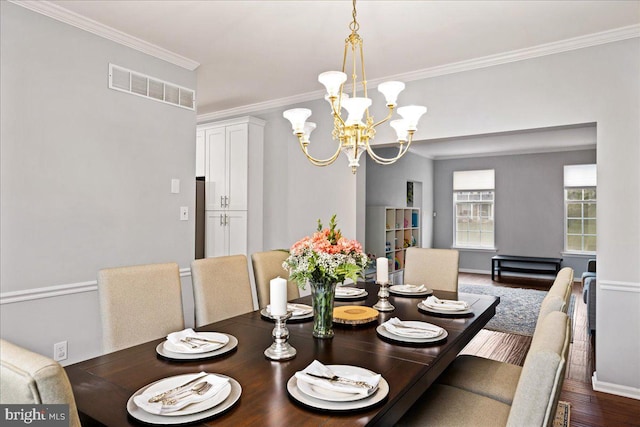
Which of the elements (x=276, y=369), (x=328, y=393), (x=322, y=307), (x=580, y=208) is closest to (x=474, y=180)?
(x=580, y=208)

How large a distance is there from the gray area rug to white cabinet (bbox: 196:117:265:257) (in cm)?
302

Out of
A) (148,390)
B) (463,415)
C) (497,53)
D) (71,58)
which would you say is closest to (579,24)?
(497,53)

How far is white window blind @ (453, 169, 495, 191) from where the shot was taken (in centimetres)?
859

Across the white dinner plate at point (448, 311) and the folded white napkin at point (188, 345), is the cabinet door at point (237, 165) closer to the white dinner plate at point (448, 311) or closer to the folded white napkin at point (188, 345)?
the white dinner plate at point (448, 311)

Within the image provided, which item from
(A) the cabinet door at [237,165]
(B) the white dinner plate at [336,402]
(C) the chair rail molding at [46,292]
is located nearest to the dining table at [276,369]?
(B) the white dinner plate at [336,402]

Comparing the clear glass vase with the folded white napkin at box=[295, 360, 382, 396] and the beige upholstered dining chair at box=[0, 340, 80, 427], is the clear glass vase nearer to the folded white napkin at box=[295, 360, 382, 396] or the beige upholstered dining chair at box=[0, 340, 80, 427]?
the folded white napkin at box=[295, 360, 382, 396]

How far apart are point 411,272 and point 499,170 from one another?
642 centimetres

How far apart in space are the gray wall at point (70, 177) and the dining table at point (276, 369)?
1511 millimetres

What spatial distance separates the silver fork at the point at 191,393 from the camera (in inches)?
42.1

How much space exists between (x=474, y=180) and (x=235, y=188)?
603cm

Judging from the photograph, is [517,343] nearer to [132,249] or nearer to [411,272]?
[411,272]

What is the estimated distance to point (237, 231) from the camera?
471cm

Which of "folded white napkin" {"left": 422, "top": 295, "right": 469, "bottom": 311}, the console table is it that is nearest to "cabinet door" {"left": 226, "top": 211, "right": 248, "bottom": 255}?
"folded white napkin" {"left": 422, "top": 295, "right": 469, "bottom": 311}

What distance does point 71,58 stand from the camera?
2.76 m
